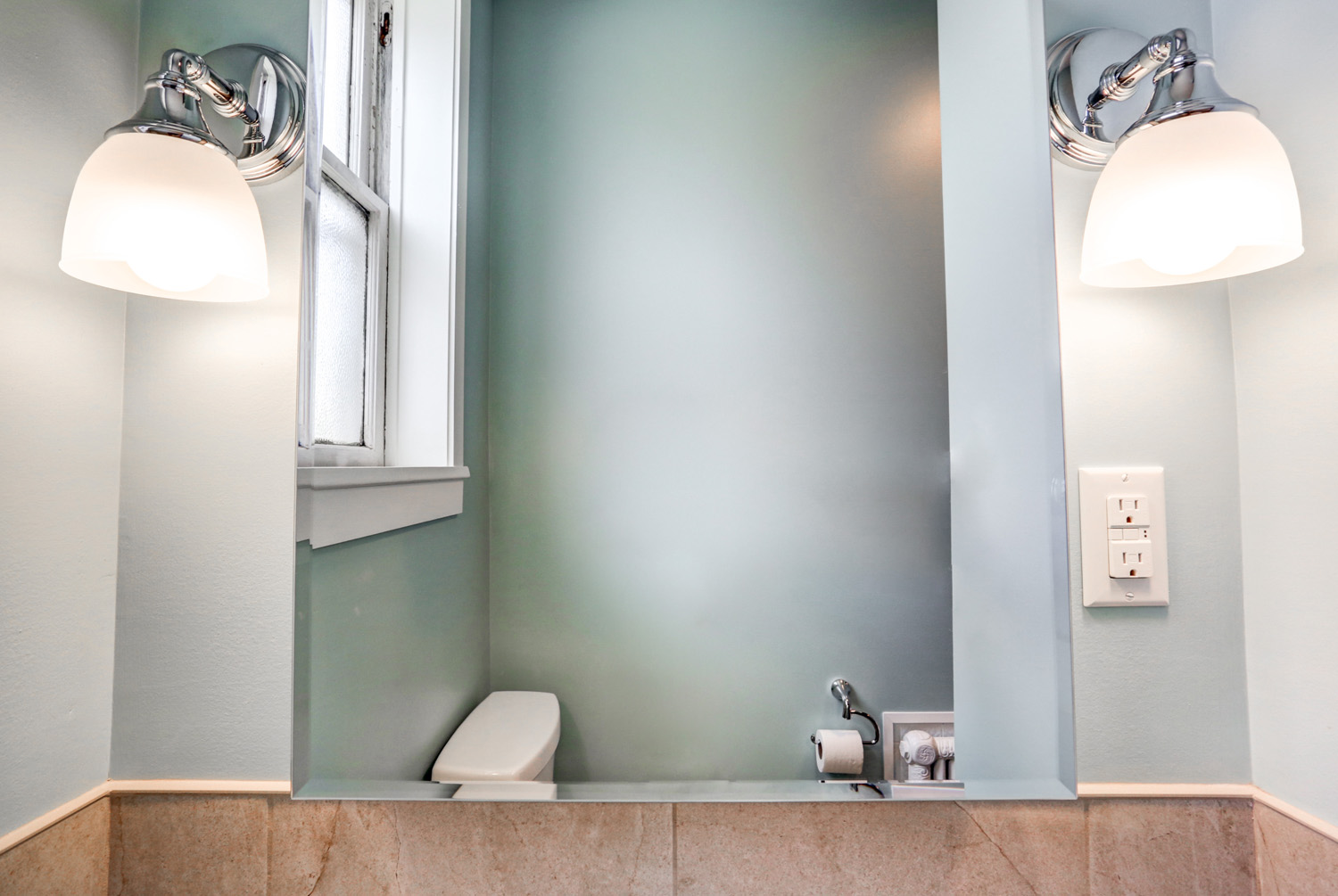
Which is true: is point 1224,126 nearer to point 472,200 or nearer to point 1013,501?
point 1013,501

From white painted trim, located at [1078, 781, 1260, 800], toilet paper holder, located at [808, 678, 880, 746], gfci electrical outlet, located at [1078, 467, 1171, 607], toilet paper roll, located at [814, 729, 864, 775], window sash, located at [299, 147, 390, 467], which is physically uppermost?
window sash, located at [299, 147, 390, 467]

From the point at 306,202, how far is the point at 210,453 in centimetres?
29

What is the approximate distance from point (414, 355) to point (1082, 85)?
77cm

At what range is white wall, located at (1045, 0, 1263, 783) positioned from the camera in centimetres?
63

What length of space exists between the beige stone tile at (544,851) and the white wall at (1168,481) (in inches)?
18.1

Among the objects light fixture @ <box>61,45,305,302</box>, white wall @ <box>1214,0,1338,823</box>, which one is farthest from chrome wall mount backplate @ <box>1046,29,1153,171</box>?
light fixture @ <box>61,45,305,302</box>

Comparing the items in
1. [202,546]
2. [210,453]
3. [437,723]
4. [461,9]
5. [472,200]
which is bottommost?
[437,723]

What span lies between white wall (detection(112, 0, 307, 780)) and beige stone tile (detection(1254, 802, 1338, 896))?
101 centimetres

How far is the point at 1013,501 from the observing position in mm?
630

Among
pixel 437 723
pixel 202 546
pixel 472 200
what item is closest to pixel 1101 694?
pixel 437 723

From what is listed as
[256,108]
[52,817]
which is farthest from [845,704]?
[256,108]

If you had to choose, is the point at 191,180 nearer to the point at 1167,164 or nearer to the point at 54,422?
the point at 54,422

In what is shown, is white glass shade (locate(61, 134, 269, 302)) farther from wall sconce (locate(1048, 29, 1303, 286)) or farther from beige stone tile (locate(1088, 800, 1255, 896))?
beige stone tile (locate(1088, 800, 1255, 896))

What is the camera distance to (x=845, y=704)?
0.59 m
